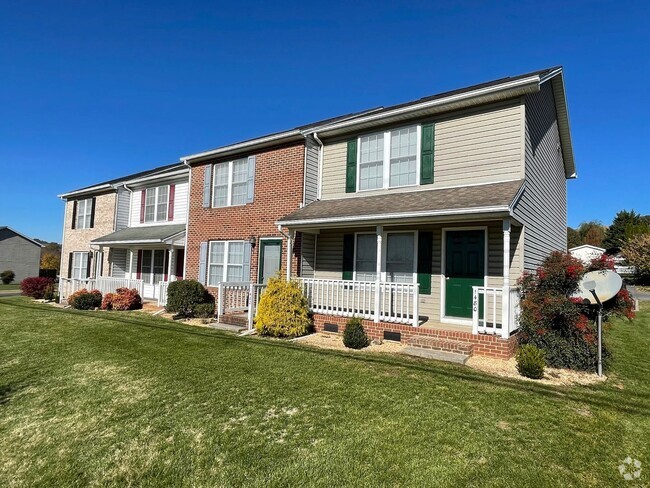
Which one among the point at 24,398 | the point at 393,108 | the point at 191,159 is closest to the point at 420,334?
the point at 393,108

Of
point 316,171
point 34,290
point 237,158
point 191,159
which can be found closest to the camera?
point 316,171

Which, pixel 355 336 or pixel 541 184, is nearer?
pixel 355 336

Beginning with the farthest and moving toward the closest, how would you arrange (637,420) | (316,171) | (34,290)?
(34,290), (316,171), (637,420)

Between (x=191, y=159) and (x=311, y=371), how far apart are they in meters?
11.2

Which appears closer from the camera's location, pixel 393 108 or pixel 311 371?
pixel 311 371

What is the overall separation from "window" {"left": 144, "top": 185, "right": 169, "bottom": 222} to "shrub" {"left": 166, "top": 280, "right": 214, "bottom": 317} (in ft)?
19.2

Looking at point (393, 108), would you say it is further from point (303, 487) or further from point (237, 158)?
point (303, 487)

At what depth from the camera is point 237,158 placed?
13539 millimetres

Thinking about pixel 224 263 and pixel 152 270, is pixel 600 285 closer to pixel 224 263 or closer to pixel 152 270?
pixel 224 263

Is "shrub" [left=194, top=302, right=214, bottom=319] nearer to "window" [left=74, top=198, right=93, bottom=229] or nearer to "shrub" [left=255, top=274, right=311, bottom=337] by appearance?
"shrub" [left=255, top=274, right=311, bottom=337]

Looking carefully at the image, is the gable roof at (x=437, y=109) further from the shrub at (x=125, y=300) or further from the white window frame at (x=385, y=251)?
the shrub at (x=125, y=300)

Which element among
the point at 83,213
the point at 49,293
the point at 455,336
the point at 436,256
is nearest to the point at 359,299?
the point at 436,256

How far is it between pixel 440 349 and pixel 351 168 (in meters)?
6.12

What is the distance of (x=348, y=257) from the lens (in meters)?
11.0
